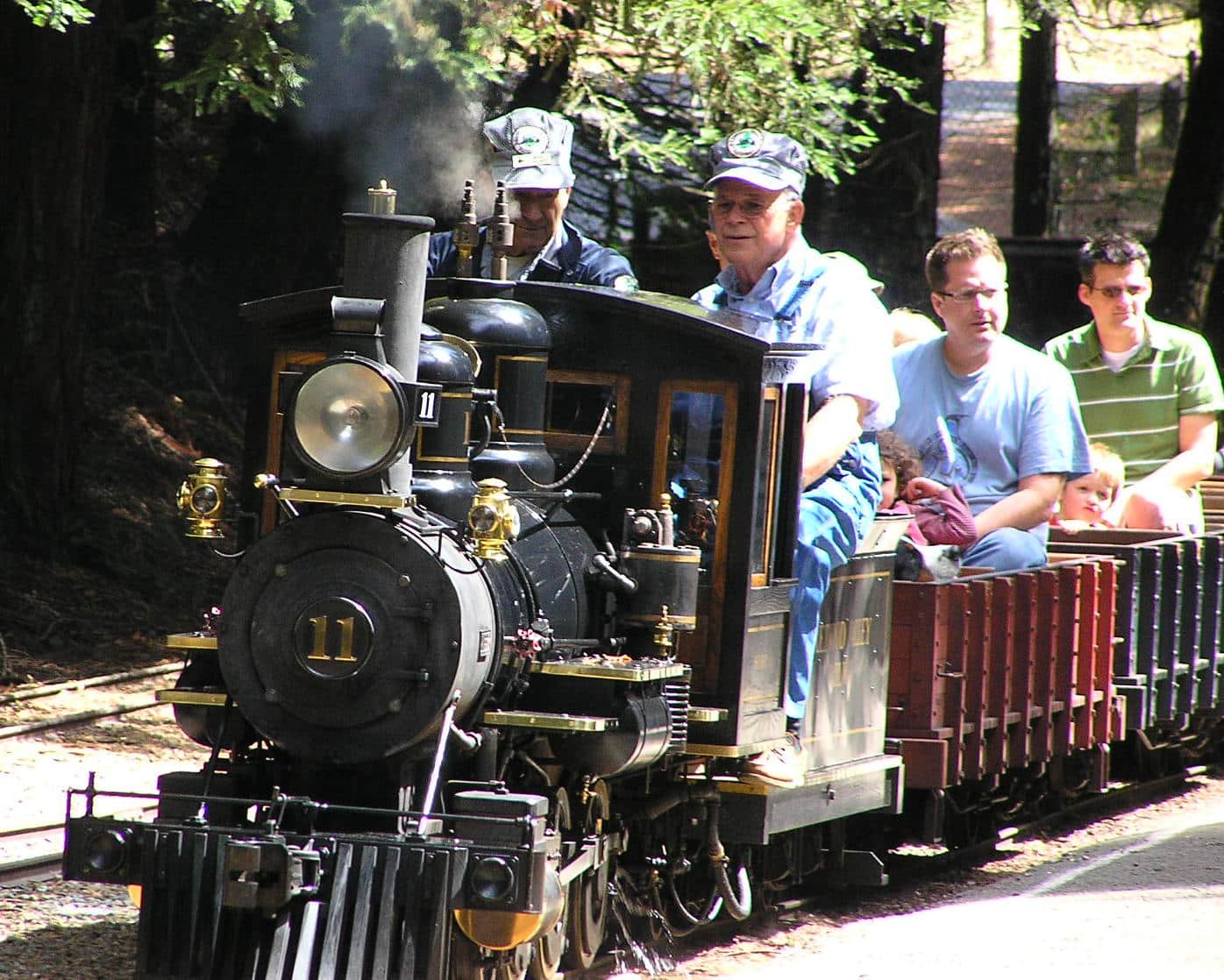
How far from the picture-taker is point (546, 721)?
5.23 metres

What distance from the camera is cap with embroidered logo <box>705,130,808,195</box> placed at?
250 inches

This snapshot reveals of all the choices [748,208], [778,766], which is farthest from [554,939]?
[748,208]

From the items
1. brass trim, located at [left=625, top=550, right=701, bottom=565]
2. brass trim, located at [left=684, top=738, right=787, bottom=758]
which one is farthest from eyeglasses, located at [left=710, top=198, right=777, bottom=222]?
brass trim, located at [left=684, top=738, right=787, bottom=758]

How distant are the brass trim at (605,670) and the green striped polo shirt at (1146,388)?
16.9 ft

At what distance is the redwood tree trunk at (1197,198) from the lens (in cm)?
1756

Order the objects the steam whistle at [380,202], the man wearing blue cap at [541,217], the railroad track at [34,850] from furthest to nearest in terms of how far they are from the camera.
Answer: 1. the railroad track at [34,850]
2. the man wearing blue cap at [541,217]
3. the steam whistle at [380,202]

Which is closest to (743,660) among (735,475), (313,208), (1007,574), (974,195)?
(735,475)

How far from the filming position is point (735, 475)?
19.1 feet

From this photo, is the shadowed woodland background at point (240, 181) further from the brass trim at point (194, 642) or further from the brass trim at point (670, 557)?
the brass trim at point (670, 557)

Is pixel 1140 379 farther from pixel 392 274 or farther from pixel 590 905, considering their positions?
pixel 392 274

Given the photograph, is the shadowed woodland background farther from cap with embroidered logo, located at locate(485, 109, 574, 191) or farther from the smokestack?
the smokestack

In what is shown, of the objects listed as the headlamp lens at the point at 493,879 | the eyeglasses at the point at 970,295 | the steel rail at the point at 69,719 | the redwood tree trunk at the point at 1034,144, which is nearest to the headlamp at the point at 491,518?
the headlamp lens at the point at 493,879

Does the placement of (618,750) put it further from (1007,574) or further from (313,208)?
(313,208)

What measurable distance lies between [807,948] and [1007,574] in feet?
7.14
